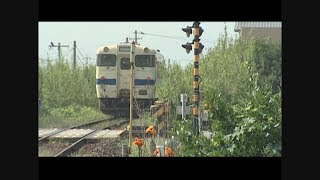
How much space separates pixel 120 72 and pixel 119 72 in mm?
32

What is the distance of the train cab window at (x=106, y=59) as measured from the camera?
733 inches

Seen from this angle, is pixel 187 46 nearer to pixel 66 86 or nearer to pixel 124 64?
pixel 124 64

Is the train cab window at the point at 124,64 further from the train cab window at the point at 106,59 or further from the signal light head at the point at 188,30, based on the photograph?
the signal light head at the point at 188,30

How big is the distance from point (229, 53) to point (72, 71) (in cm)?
782

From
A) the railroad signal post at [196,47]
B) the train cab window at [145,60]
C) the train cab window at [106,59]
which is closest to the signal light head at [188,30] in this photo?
the railroad signal post at [196,47]

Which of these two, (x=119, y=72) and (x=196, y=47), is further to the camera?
(x=119, y=72)

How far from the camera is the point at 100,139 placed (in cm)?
1265

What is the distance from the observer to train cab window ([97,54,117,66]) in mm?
18609

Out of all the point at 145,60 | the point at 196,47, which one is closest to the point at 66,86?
the point at 145,60

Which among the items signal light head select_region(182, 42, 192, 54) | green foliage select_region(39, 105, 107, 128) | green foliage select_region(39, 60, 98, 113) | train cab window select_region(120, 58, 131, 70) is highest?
train cab window select_region(120, 58, 131, 70)

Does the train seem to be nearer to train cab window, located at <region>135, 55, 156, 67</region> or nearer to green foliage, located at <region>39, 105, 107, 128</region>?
train cab window, located at <region>135, 55, 156, 67</region>

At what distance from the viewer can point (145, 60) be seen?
18.5 metres

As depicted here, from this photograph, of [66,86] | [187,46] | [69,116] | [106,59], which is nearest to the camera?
[187,46]

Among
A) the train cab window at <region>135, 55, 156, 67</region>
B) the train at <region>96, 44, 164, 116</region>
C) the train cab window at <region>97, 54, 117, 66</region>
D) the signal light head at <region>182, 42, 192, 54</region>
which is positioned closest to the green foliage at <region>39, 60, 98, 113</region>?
the train at <region>96, 44, 164, 116</region>
